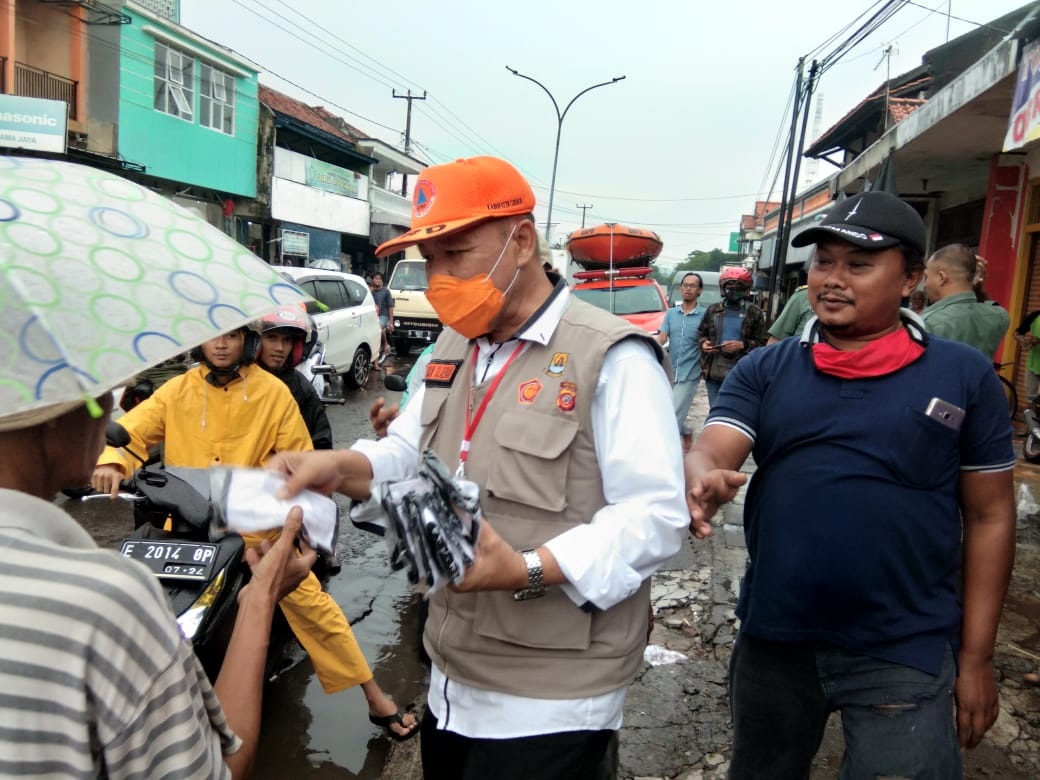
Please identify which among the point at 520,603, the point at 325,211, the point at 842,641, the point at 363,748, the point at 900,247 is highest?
the point at 325,211

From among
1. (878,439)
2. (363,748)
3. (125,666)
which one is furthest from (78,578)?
(363,748)

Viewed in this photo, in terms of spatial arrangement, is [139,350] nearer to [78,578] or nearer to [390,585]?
[78,578]

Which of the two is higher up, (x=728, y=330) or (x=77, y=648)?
(x=728, y=330)

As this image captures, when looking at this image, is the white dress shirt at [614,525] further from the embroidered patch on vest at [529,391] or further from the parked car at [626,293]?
the parked car at [626,293]

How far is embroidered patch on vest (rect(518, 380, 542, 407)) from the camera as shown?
1.60 metres

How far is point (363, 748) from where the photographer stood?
2.99 m

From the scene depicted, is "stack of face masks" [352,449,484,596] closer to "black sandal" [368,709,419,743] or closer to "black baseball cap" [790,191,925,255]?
"black baseball cap" [790,191,925,255]

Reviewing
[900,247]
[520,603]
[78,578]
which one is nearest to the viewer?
[78,578]

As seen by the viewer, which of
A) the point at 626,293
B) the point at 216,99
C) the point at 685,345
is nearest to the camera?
the point at 685,345

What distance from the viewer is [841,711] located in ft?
5.94

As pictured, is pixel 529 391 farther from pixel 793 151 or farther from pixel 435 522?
pixel 793 151

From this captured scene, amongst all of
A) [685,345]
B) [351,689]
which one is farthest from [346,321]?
[351,689]

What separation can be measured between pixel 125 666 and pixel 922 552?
1603mm

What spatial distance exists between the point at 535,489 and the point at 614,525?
0.18m
